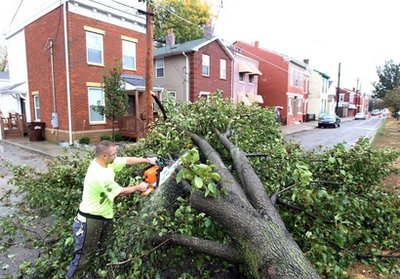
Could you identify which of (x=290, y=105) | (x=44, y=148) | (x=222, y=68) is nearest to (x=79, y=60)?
(x=44, y=148)

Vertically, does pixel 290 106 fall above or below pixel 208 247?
above

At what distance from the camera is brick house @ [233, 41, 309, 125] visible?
28422mm

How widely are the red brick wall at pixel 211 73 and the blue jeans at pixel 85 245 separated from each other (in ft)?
57.6

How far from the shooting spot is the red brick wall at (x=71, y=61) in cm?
1368

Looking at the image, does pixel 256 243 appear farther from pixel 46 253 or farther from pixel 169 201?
pixel 46 253

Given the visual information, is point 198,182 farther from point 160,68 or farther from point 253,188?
point 160,68

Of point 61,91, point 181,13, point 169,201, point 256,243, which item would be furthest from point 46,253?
point 181,13

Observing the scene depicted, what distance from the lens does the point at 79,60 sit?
13891 millimetres

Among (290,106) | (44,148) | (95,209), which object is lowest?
(44,148)

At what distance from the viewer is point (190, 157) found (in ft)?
6.61

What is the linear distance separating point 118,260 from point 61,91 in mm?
13566

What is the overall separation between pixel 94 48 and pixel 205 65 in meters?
9.02

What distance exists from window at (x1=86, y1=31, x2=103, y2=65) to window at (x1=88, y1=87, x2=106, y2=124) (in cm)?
146

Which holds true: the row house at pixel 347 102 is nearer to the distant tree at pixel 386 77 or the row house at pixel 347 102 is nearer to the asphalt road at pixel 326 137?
the distant tree at pixel 386 77
